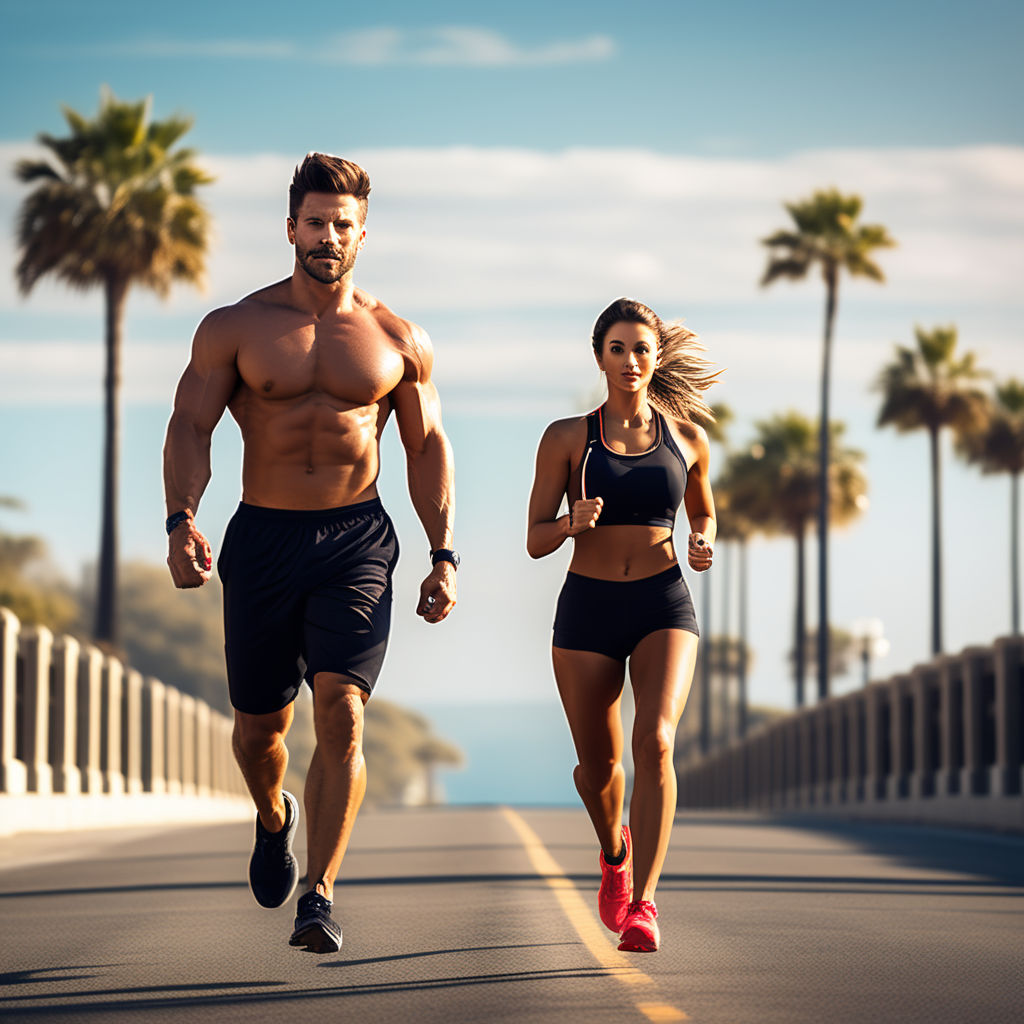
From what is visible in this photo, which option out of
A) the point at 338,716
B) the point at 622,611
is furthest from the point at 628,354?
the point at 338,716

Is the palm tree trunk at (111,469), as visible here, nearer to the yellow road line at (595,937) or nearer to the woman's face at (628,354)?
the yellow road line at (595,937)

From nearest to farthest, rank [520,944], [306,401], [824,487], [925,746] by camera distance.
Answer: [306,401], [520,944], [925,746], [824,487]

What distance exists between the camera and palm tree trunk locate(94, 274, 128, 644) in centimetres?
3816

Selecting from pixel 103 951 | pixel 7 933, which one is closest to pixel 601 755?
pixel 103 951

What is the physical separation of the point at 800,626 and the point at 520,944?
58.9 metres

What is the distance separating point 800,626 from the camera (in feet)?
219

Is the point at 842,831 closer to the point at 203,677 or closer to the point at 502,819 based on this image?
the point at 502,819

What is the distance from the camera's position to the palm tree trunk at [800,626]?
64.4 meters

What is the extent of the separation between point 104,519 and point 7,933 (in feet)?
96.4

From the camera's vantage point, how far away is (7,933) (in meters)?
9.41

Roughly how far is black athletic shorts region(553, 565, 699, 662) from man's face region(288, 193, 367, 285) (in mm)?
1546

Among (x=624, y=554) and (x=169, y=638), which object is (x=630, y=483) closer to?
(x=624, y=554)

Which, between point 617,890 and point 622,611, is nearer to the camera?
point 622,611

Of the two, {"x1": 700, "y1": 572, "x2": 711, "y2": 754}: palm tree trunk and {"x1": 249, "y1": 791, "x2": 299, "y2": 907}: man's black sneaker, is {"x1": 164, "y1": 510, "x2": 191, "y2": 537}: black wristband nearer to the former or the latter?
{"x1": 249, "y1": 791, "x2": 299, "y2": 907}: man's black sneaker
